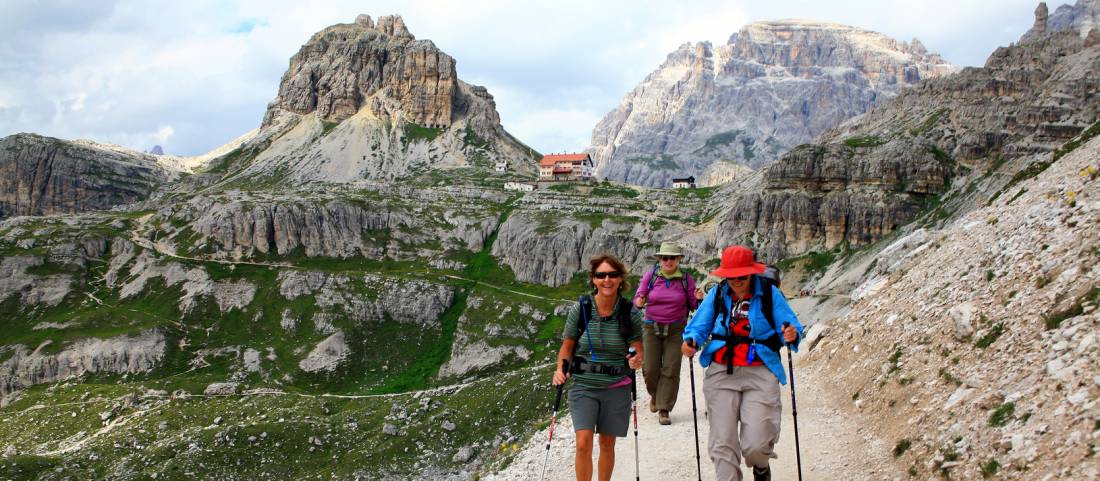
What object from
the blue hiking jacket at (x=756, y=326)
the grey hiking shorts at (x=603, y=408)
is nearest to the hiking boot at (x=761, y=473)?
the blue hiking jacket at (x=756, y=326)

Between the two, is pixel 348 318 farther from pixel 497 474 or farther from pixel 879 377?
pixel 879 377

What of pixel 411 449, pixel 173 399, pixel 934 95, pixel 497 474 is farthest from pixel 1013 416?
pixel 934 95

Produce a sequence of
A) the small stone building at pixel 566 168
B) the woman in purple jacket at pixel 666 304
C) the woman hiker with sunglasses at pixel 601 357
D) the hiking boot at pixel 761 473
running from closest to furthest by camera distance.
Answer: the hiking boot at pixel 761 473
the woman hiker with sunglasses at pixel 601 357
the woman in purple jacket at pixel 666 304
the small stone building at pixel 566 168

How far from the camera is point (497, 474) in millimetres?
21141

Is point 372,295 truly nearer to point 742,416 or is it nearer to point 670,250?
point 670,250

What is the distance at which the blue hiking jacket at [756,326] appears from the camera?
10742 millimetres

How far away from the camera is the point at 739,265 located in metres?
10.9

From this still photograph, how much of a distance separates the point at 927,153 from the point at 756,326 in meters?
99.5

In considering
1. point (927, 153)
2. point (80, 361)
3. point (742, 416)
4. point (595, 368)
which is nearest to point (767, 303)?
point (742, 416)

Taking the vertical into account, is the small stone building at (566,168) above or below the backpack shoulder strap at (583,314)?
above

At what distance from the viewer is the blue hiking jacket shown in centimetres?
1074

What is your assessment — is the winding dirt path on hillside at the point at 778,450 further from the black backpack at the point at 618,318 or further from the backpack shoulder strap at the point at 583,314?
the backpack shoulder strap at the point at 583,314

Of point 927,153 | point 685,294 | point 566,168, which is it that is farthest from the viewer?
point 566,168

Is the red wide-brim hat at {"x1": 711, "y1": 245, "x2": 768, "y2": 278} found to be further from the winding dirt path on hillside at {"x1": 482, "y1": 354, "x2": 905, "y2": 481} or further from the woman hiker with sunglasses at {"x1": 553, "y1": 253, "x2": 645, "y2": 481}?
the winding dirt path on hillside at {"x1": 482, "y1": 354, "x2": 905, "y2": 481}
